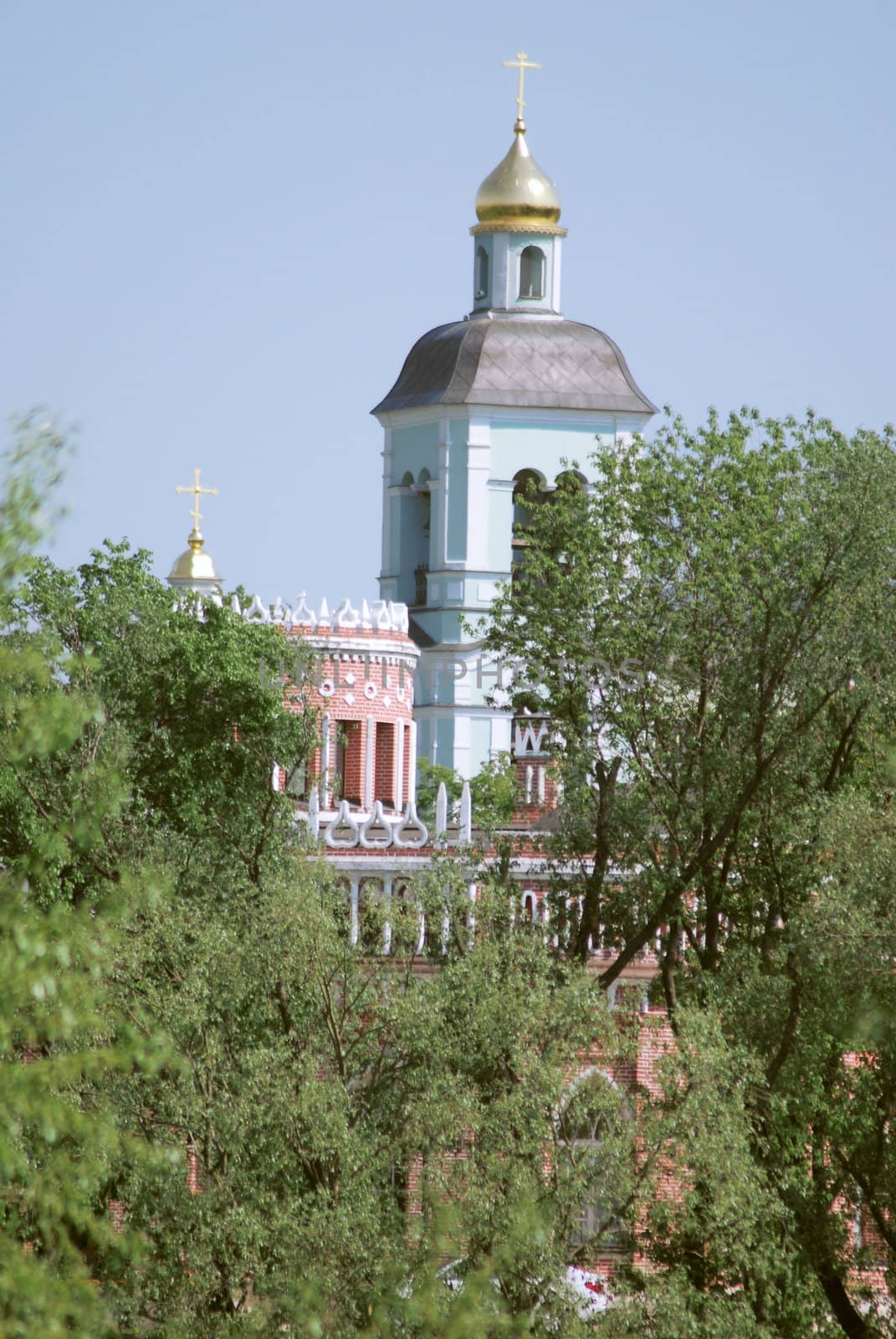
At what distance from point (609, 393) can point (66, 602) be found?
1477 inches

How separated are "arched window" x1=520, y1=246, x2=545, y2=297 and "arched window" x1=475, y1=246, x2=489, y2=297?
3.14ft

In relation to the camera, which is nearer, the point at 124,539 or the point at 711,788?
the point at 711,788

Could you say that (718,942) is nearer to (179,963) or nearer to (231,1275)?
(179,963)

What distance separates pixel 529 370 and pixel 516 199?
492 cm

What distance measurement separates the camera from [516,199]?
69.2m

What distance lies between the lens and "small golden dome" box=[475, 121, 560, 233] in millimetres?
69375

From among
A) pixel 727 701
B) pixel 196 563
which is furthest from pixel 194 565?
pixel 727 701

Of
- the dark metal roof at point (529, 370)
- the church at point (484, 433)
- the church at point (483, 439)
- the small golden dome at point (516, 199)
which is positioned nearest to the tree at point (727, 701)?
the church at point (483, 439)

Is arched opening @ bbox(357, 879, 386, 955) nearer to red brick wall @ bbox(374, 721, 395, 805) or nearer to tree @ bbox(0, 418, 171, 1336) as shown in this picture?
tree @ bbox(0, 418, 171, 1336)

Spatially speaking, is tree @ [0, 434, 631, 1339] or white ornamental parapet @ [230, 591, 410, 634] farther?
white ornamental parapet @ [230, 591, 410, 634]

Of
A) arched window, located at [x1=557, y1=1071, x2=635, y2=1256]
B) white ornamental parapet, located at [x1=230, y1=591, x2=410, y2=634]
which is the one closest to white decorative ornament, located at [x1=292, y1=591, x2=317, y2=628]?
white ornamental parapet, located at [x1=230, y1=591, x2=410, y2=634]

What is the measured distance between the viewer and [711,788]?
2681 centimetres

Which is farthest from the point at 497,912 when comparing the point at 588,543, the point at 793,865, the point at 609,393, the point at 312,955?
the point at 609,393

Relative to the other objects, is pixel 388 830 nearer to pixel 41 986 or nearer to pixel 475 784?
pixel 41 986
